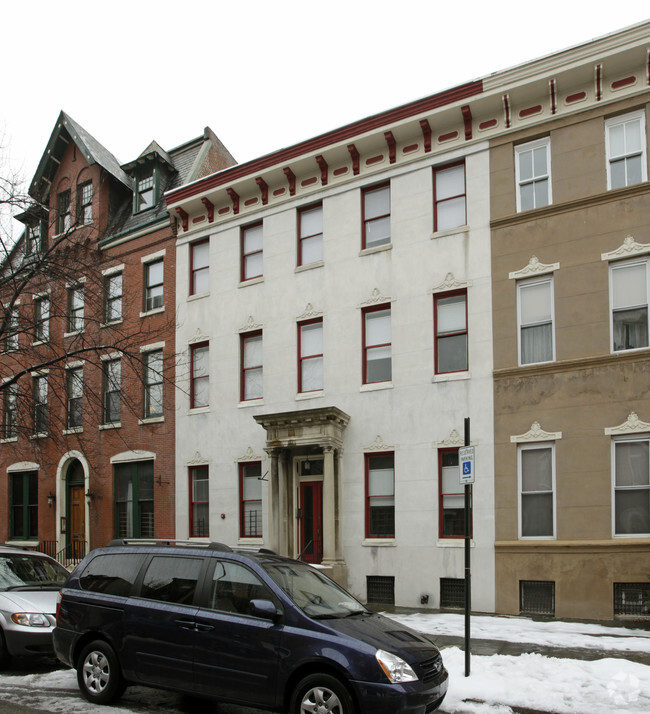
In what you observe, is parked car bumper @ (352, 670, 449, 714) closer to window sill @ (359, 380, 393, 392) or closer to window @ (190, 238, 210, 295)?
window sill @ (359, 380, 393, 392)

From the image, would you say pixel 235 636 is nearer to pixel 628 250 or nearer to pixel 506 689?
pixel 506 689

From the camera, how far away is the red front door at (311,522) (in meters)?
18.6

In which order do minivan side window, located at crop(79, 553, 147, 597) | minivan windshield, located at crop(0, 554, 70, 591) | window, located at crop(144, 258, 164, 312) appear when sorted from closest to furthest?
minivan side window, located at crop(79, 553, 147, 597) → minivan windshield, located at crop(0, 554, 70, 591) → window, located at crop(144, 258, 164, 312)

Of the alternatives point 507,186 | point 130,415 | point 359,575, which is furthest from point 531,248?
point 130,415

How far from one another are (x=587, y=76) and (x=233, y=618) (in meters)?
13.7

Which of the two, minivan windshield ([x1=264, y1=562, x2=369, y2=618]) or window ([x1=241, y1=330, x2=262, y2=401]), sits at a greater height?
window ([x1=241, y1=330, x2=262, y2=401])

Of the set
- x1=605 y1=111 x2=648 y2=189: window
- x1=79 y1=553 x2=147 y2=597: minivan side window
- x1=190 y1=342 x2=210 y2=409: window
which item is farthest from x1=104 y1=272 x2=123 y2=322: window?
x1=79 y1=553 x2=147 y2=597: minivan side window

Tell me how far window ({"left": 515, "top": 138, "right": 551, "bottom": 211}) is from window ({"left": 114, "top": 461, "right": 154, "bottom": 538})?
13.4 metres

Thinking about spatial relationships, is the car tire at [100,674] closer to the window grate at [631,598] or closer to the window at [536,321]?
the window grate at [631,598]

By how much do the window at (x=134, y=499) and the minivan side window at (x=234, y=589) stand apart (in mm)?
15098

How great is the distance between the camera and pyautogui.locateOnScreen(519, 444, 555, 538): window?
15.5 m

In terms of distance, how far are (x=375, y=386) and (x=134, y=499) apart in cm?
943

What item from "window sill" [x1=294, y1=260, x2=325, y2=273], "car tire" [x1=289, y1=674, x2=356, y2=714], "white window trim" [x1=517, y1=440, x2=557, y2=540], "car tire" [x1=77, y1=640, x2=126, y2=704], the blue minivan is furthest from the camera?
"window sill" [x1=294, y1=260, x2=325, y2=273]

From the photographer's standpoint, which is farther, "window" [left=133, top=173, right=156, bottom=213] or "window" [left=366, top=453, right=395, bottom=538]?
"window" [left=133, top=173, right=156, bottom=213]
